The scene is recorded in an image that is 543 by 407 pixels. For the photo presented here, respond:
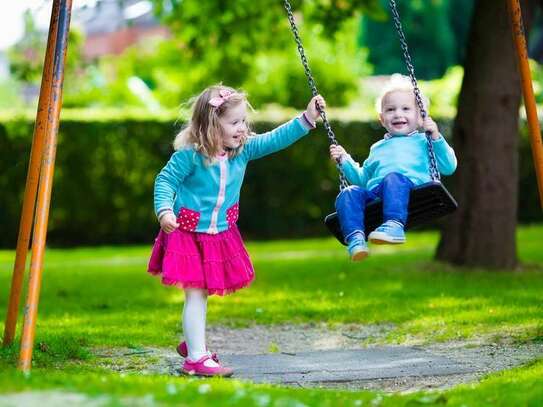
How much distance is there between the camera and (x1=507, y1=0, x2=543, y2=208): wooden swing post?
6.45 meters

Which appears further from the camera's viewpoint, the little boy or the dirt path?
the little boy

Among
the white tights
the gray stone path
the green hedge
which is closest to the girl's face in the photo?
the white tights

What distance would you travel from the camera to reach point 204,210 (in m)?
6.12

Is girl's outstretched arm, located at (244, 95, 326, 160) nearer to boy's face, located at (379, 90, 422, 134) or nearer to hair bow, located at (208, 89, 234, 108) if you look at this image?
hair bow, located at (208, 89, 234, 108)

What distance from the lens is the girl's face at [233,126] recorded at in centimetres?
616

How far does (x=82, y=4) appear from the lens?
37.0 ft

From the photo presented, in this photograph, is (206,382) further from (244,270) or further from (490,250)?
(490,250)

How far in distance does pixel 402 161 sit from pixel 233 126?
1020mm

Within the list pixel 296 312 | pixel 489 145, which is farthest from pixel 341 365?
pixel 489 145

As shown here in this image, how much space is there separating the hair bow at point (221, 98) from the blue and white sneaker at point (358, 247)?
1.04 m

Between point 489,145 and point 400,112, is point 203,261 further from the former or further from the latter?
point 489,145

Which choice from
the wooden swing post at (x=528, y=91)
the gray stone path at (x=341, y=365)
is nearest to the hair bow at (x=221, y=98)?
the gray stone path at (x=341, y=365)

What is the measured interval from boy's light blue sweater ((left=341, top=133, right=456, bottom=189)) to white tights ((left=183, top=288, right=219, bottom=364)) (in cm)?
117

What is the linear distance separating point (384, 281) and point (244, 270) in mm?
4822
